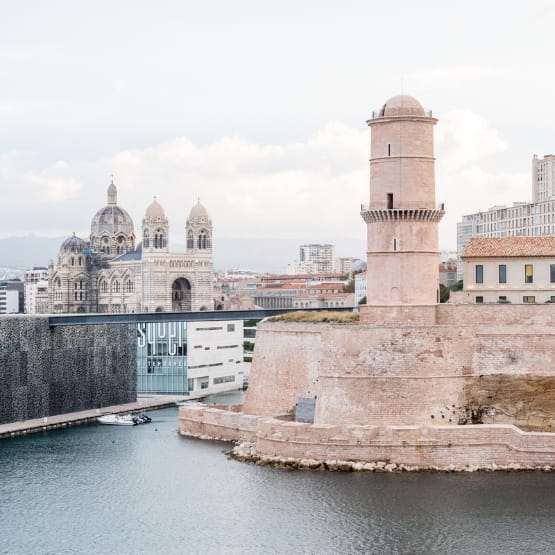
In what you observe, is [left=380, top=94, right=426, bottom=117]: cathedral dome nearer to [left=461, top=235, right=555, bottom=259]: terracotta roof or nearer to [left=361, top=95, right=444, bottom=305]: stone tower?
[left=361, top=95, right=444, bottom=305]: stone tower

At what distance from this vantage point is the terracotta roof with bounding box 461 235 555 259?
43.8 metres

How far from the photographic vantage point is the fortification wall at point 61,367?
1953 inches

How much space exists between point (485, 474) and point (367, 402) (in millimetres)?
4763

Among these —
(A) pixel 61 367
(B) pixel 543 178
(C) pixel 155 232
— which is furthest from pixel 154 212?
(A) pixel 61 367

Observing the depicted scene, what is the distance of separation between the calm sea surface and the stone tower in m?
8.51

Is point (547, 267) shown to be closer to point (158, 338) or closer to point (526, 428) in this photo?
point (526, 428)

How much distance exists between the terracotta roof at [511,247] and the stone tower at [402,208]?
2519mm

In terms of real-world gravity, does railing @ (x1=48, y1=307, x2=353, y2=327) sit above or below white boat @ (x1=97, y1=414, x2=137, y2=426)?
above

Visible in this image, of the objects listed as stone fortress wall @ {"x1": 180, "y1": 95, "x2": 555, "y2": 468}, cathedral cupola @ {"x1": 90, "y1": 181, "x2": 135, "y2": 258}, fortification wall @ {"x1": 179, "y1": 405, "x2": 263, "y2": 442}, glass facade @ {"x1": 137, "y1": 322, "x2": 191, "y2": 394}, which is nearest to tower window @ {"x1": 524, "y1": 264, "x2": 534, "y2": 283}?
stone fortress wall @ {"x1": 180, "y1": 95, "x2": 555, "y2": 468}

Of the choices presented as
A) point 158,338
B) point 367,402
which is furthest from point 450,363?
point 158,338

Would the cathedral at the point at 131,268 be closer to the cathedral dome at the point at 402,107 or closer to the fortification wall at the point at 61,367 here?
the fortification wall at the point at 61,367

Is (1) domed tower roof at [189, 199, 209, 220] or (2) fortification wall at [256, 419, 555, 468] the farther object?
(1) domed tower roof at [189, 199, 209, 220]

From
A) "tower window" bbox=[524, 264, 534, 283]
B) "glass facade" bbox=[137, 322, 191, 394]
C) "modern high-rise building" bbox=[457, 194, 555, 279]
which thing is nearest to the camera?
"tower window" bbox=[524, 264, 534, 283]

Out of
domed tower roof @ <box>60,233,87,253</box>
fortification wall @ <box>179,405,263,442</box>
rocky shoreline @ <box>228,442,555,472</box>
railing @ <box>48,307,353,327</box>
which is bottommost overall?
rocky shoreline @ <box>228,442,555,472</box>
